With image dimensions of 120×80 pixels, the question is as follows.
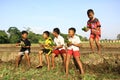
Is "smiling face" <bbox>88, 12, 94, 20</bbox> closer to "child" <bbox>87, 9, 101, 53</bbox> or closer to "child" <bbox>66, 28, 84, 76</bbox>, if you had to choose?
"child" <bbox>87, 9, 101, 53</bbox>

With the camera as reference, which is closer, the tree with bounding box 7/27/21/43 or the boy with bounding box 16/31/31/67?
the boy with bounding box 16/31/31/67

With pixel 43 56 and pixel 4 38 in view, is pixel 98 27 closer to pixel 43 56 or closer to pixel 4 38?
pixel 43 56

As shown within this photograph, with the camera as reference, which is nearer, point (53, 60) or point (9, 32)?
point (53, 60)

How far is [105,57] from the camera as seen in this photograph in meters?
10.6

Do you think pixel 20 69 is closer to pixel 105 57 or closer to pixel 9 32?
pixel 105 57

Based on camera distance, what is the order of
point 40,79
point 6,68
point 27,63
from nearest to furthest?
point 40,79 < point 6,68 < point 27,63

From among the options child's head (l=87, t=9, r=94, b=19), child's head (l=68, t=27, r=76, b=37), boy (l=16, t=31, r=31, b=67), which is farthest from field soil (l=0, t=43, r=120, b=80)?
child's head (l=87, t=9, r=94, b=19)

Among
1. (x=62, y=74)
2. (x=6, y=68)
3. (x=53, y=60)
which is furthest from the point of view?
(x=6, y=68)

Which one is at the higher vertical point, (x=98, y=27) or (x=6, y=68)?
(x=98, y=27)

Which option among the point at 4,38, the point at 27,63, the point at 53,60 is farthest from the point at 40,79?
the point at 4,38

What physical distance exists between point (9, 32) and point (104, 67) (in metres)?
53.8

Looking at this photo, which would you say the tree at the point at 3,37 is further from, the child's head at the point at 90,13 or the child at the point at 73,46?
the child at the point at 73,46

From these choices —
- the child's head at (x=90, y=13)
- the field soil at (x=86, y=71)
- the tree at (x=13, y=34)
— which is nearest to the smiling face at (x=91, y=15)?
the child's head at (x=90, y=13)

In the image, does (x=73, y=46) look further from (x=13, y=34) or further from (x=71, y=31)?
(x=13, y=34)
